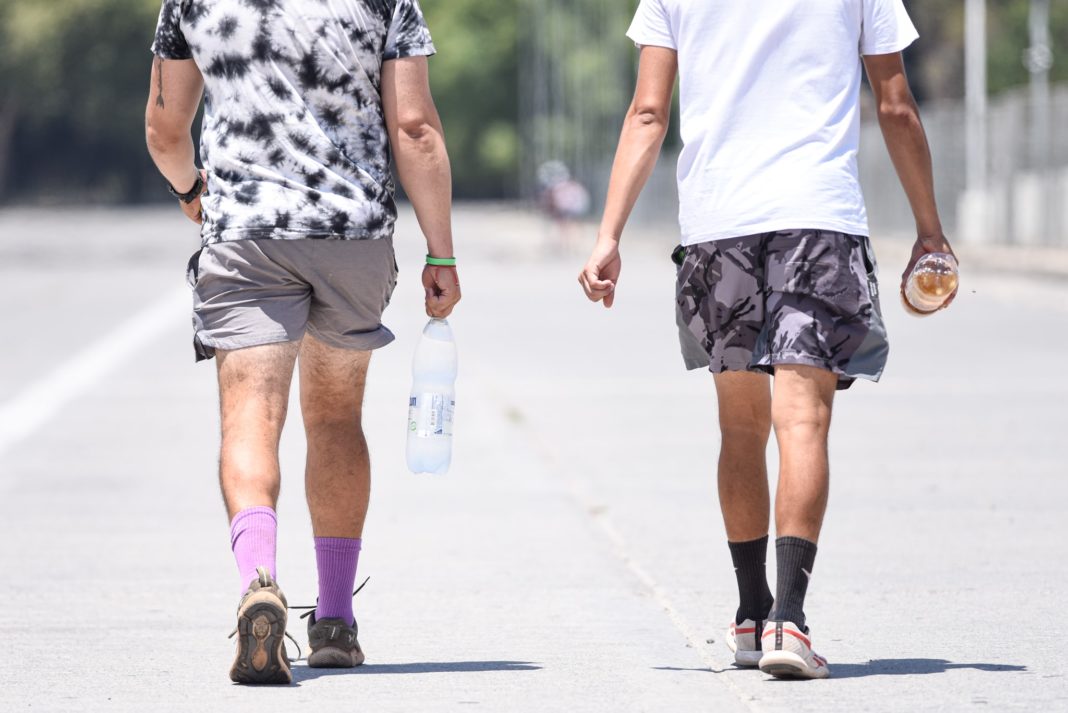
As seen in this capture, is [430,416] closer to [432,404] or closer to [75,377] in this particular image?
[432,404]

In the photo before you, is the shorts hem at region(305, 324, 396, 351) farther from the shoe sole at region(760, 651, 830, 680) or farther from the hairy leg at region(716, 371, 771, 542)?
the shoe sole at region(760, 651, 830, 680)

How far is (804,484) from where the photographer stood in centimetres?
512

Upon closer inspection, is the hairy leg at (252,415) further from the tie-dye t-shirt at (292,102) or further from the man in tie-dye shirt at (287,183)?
the tie-dye t-shirt at (292,102)

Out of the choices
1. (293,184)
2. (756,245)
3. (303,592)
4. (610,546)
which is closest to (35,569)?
(303,592)

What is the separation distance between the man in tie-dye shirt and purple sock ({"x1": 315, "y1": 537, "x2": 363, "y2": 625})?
1.18ft

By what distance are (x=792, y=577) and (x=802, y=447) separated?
30cm

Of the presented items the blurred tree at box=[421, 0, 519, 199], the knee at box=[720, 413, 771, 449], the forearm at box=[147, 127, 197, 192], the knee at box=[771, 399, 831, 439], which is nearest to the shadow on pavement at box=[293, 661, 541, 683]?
the knee at box=[720, 413, 771, 449]

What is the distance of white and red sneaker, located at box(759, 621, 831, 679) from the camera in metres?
5.04

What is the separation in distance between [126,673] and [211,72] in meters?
1.44

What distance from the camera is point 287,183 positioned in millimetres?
5254

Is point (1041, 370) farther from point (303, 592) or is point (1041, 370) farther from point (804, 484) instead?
point (804, 484)

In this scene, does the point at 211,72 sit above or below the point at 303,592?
above

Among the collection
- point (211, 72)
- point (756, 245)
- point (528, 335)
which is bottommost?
point (528, 335)

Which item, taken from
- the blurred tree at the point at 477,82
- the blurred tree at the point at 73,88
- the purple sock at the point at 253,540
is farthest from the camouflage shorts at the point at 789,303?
the blurred tree at the point at 73,88
